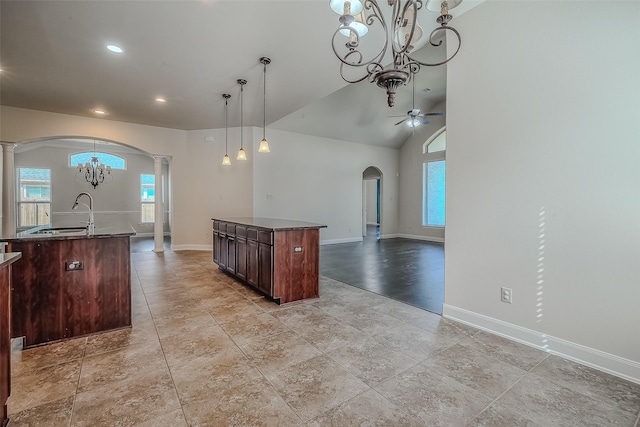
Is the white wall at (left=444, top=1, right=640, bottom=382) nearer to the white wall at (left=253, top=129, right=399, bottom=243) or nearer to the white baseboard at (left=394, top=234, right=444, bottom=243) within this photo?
the white wall at (left=253, top=129, right=399, bottom=243)

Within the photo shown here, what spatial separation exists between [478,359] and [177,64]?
4.51 meters

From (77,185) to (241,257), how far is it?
25.6ft

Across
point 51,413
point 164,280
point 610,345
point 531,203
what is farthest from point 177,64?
point 610,345

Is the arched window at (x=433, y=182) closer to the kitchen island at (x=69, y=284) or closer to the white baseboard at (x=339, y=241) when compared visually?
the white baseboard at (x=339, y=241)

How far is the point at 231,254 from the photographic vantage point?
4336 millimetres

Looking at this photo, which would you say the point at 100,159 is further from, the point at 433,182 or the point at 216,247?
the point at 433,182

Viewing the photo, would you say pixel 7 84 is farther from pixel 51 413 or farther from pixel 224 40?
pixel 51 413

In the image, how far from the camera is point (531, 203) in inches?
92.5

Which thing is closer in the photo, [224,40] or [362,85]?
[224,40]

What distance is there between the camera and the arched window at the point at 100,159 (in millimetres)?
8625

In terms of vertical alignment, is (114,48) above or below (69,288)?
above

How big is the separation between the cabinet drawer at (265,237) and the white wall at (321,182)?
11.2 feet

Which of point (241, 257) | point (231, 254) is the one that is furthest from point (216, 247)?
point (241, 257)

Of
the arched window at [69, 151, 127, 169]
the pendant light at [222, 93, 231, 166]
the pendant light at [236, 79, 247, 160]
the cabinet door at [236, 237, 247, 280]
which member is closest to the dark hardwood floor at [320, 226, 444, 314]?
the cabinet door at [236, 237, 247, 280]
